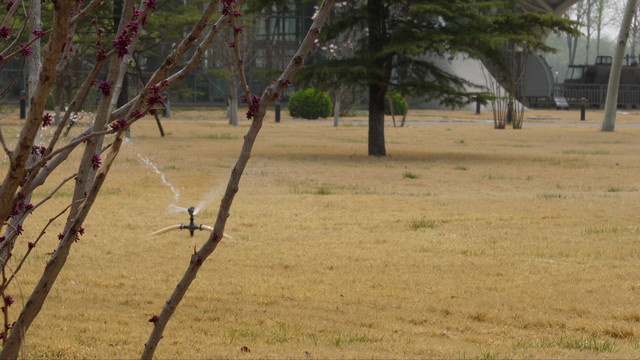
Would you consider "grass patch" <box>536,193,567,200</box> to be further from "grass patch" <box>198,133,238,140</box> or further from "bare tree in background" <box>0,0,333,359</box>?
"grass patch" <box>198,133,238,140</box>

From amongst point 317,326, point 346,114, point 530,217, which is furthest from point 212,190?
point 346,114

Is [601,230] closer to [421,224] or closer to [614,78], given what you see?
[421,224]

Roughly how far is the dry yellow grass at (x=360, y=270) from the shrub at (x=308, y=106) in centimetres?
2343

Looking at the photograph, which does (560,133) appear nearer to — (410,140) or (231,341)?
(410,140)

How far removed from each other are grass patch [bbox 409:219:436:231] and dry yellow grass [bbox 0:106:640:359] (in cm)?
2

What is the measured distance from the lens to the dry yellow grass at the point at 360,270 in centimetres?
471

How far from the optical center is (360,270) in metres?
6.61

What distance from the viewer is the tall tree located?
15898 millimetres

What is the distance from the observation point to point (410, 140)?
24312 millimetres

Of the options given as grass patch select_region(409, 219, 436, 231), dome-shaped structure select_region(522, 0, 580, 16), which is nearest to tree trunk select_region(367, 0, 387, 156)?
grass patch select_region(409, 219, 436, 231)

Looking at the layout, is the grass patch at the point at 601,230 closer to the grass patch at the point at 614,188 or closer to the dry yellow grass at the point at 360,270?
the dry yellow grass at the point at 360,270

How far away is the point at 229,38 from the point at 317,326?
1040 inches

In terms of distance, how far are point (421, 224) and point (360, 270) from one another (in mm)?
2186

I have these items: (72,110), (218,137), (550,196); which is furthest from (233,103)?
(72,110)
